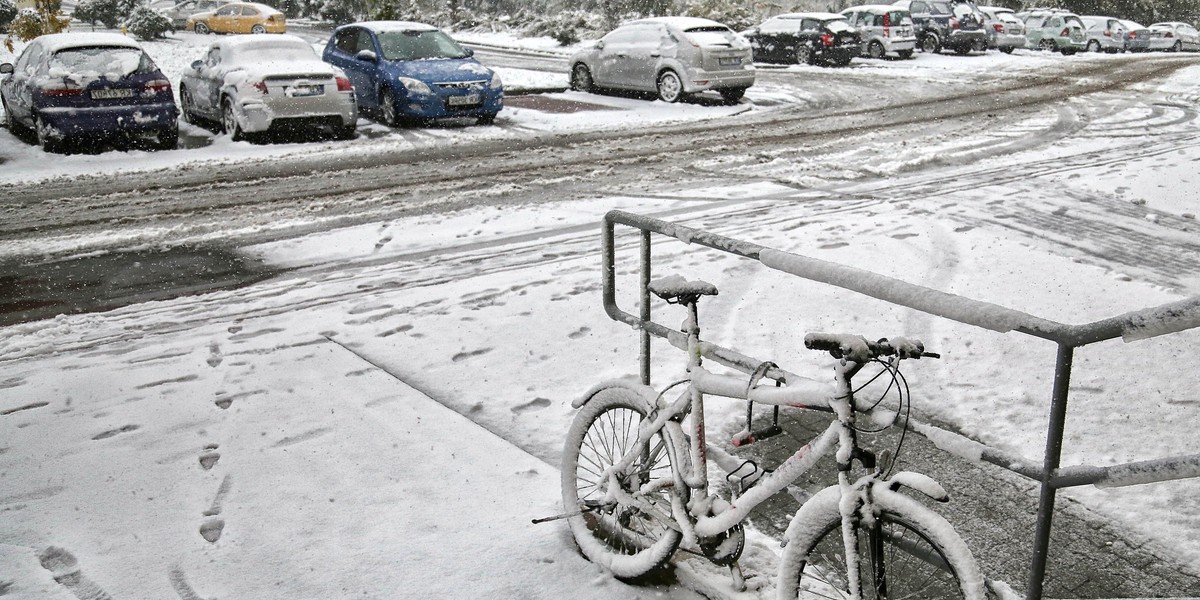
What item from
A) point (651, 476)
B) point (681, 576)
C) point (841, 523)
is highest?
point (841, 523)

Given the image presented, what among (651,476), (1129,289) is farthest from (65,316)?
(1129,289)

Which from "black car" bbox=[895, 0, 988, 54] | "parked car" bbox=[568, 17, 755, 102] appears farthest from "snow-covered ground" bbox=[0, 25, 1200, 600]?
"black car" bbox=[895, 0, 988, 54]

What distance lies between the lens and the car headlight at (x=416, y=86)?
1510 cm

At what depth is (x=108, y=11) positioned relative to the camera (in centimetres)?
3547

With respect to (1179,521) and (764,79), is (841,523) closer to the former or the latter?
(1179,521)

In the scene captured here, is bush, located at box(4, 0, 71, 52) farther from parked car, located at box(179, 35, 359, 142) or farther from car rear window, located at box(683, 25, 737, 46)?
car rear window, located at box(683, 25, 737, 46)

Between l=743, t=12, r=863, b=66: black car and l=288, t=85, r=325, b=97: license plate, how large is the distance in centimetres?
1565

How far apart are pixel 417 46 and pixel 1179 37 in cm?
3361

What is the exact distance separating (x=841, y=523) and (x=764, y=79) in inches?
846

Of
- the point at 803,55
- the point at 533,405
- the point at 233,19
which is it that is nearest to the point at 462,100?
the point at 533,405

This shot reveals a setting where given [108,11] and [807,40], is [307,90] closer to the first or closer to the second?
[807,40]

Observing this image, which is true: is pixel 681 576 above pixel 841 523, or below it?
below

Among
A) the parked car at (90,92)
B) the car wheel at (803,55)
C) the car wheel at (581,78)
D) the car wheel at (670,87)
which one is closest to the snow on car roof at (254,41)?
the parked car at (90,92)

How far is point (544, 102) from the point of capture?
18.8 meters
